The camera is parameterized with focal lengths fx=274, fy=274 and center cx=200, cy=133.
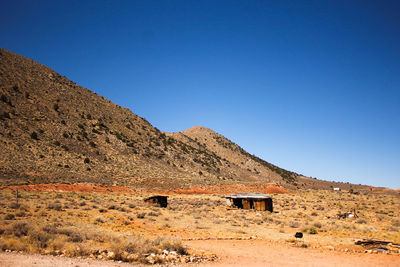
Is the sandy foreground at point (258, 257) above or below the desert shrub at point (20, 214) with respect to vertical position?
below

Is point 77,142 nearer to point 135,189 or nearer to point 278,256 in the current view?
point 135,189

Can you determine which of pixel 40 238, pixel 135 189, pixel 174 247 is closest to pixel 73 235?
pixel 40 238

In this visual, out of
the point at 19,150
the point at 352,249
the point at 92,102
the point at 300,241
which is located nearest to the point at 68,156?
the point at 19,150

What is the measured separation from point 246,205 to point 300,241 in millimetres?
15736

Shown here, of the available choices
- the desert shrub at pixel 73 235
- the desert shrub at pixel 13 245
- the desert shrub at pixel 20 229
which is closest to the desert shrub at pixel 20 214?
the desert shrub at pixel 20 229

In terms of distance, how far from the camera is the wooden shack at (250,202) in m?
31.7

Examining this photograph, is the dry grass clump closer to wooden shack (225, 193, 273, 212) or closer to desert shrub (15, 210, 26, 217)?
desert shrub (15, 210, 26, 217)

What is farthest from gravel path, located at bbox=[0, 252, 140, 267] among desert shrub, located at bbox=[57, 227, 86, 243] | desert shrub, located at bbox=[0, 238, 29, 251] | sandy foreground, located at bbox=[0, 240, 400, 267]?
desert shrub, located at bbox=[57, 227, 86, 243]

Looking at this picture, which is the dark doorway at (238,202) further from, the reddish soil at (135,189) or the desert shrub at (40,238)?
the desert shrub at (40,238)

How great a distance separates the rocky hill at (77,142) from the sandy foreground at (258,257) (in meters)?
29.1

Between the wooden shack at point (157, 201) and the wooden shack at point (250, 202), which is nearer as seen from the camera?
the wooden shack at point (157, 201)

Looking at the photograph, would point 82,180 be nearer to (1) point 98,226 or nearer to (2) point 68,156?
(2) point 68,156

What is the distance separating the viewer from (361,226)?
22750 mm

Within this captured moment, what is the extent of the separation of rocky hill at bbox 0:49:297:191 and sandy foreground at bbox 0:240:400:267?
29054mm
